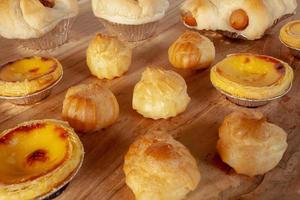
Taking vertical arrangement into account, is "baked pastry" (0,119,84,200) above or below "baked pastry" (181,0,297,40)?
below

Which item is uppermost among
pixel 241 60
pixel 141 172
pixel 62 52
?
pixel 241 60

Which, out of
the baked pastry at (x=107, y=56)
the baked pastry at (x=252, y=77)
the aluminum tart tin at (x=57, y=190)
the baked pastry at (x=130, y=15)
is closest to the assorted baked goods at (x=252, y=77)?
the baked pastry at (x=252, y=77)

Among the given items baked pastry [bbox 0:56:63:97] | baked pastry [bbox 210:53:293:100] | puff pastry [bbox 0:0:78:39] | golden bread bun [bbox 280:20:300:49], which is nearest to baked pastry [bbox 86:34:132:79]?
baked pastry [bbox 0:56:63:97]

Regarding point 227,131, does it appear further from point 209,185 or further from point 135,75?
point 135,75

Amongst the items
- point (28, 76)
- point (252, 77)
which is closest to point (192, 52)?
point (252, 77)

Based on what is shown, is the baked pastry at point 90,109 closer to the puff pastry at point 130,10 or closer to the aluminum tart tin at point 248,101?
Answer: the aluminum tart tin at point 248,101

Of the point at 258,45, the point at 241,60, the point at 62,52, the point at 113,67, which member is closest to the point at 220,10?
the point at 258,45

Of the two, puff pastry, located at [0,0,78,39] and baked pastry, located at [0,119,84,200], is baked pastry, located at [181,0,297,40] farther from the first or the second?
baked pastry, located at [0,119,84,200]
